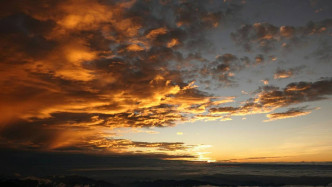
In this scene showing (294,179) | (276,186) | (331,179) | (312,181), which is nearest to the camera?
(331,179)

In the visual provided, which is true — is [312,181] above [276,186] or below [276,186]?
above

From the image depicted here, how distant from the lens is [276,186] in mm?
197000

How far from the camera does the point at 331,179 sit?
136500 mm

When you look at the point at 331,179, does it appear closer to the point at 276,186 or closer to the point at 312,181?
the point at 312,181

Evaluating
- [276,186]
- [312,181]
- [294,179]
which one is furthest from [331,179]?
[276,186]

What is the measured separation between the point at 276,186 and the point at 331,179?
6830 cm

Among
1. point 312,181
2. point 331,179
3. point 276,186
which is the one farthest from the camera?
A: point 276,186

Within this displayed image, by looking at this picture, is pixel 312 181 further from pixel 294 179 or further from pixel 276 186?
pixel 276 186

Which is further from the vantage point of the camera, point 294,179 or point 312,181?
point 294,179

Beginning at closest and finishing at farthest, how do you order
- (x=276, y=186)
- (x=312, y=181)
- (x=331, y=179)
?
(x=331, y=179)
(x=312, y=181)
(x=276, y=186)

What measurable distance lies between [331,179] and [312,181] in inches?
475

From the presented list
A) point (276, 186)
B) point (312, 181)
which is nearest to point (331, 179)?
point (312, 181)

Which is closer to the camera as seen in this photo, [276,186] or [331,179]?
[331,179]

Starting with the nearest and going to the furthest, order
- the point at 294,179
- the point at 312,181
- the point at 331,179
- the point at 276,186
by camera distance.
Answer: the point at 331,179, the point at 312,181, the point at 294,179, the point at 276,186
